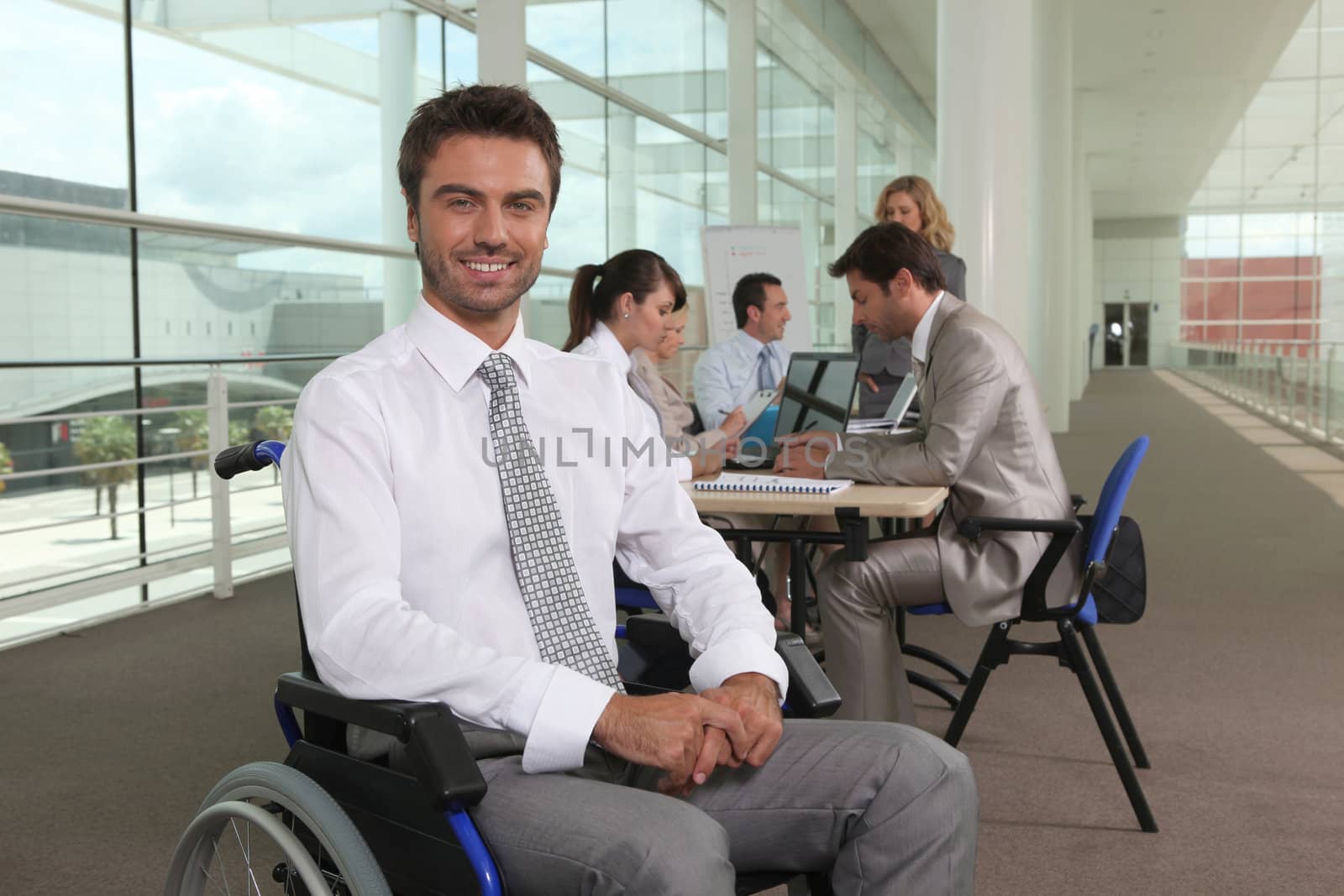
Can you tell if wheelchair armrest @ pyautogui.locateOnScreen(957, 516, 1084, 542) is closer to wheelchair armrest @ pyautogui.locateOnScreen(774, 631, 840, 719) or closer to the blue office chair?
the blue office chair

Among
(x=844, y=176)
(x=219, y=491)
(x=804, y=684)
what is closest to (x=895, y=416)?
(x=804, y=684)

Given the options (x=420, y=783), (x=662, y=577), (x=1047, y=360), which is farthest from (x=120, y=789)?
(x=1047, y=360)

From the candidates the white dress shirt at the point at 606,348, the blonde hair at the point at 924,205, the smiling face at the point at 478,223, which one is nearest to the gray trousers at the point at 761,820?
the smiling face at the point at 478,223

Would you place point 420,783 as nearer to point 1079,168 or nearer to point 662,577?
point 662,577

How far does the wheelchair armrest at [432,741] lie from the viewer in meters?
1.12

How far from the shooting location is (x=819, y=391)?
337 cm

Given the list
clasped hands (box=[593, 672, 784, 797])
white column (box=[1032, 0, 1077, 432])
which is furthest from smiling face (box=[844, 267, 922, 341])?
white column (box=[1032, 0, 1077, 432])

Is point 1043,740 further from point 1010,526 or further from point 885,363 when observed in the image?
point 885,363

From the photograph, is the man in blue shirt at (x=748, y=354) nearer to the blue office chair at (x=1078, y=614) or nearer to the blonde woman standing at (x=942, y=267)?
the blonde woman standing at (x=942, y=267)

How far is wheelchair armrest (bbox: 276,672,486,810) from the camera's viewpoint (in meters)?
1.12

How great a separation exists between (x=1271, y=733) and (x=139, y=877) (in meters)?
2.75

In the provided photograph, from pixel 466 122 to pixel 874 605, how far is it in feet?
5.48

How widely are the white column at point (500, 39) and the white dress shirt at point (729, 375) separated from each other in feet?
6.86

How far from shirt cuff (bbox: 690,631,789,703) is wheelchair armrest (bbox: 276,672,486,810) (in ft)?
1.32
